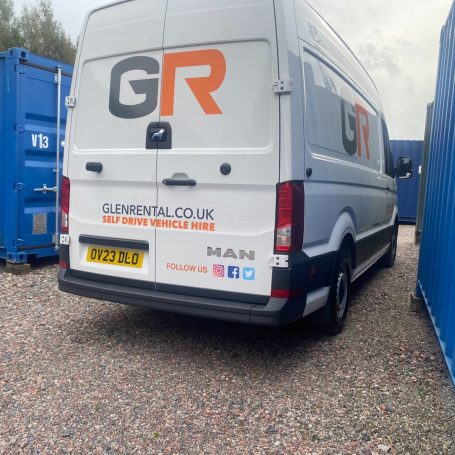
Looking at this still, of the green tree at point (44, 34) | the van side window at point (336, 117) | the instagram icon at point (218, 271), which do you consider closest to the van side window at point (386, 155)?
the van side window at point (336, 117)

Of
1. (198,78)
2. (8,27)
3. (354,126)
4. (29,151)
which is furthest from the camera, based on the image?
(8,27)

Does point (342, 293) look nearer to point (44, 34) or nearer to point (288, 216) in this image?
point (288, 216)

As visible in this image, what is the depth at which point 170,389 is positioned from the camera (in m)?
3.27

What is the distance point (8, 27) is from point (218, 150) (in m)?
25.9

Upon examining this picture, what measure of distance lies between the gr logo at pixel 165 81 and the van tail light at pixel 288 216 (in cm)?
74

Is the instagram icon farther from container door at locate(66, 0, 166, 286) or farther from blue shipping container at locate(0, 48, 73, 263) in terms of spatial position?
blue shipping container at locate(0, 48, 73, 263)

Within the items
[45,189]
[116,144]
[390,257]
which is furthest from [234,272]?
[390,257]

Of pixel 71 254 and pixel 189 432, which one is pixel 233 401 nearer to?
pixel 189 432

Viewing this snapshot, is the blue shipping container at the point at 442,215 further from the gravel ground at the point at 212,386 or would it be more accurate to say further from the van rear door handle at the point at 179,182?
the van rear door handle at the point at 179,182

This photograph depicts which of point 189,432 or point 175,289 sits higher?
point 175,289

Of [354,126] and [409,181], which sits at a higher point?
[354,126]

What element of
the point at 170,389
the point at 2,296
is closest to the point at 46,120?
the point at 2,296

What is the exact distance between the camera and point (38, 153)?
21.0 ft

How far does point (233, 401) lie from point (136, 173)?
1.78 metres
